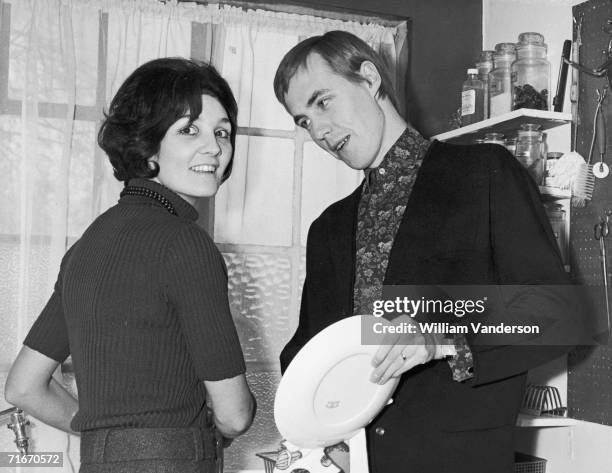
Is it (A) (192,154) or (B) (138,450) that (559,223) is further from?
(B) (138,450)

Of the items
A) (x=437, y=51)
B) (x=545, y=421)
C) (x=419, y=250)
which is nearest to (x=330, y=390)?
(x=419, y=250)

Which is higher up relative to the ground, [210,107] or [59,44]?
[59,44]

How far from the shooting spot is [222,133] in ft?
4.37

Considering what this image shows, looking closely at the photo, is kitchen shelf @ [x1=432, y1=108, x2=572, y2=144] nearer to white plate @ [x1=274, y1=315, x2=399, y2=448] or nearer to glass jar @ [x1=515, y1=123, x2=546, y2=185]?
glass jar @ [x1=515, y1=123, x2=546, y2=185]

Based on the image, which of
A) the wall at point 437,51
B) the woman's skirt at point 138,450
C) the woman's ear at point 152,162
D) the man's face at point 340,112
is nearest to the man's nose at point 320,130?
the man's face at point 340,112

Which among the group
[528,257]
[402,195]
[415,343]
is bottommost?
[415,343]

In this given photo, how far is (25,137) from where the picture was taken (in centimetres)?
235

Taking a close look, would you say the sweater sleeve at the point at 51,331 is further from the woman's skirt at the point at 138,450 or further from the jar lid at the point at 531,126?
the jar lid at the point at 531,126

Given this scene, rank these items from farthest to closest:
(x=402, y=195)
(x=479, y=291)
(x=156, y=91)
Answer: (x=402, y=195)
(x=479, y=291)
(x=156, y=91)

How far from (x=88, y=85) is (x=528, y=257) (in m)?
1.63

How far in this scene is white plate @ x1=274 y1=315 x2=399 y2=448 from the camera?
114cm

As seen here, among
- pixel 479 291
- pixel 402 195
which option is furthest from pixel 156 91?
pixel 479 291

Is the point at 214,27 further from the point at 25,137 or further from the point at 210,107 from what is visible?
the point at 210,107

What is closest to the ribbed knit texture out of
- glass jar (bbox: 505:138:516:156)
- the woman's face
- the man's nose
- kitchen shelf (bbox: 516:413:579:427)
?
the woman's face
